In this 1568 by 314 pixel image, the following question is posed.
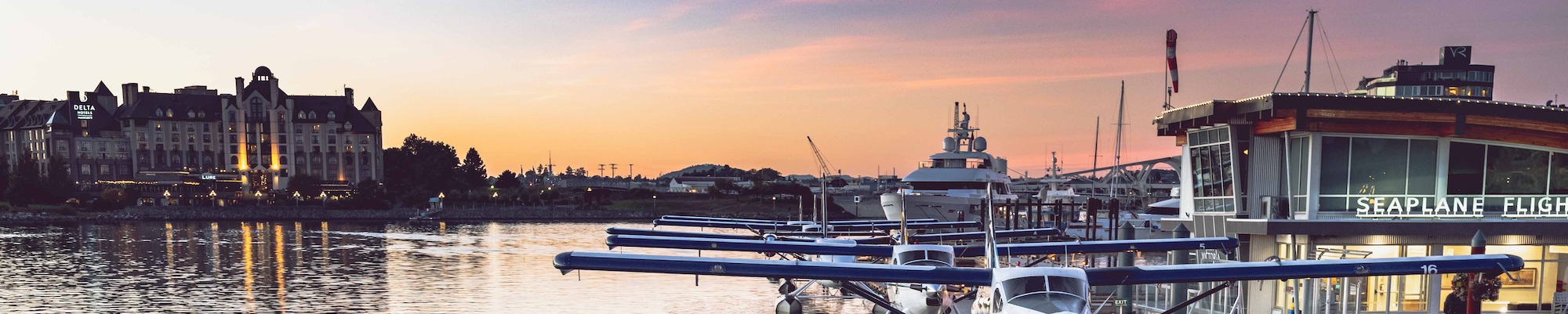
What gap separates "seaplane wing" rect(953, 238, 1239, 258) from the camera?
73.4 feet

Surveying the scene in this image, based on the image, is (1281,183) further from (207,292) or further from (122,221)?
(122,221)

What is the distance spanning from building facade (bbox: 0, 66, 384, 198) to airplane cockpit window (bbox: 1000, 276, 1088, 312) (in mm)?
144833

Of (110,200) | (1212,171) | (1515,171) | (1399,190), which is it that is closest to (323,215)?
(110,200)

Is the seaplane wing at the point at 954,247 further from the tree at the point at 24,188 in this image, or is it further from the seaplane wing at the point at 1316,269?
the tree at the point at 24,188

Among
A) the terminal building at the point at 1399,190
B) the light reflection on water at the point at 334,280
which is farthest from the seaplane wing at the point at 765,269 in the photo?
the light reflection on water at the point at 334,280

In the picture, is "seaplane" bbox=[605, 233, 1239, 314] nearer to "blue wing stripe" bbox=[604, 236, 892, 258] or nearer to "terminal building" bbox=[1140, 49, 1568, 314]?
"blue wing stripe" bbox=[604, 236, 892, 258]

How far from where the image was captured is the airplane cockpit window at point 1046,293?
53.8ft

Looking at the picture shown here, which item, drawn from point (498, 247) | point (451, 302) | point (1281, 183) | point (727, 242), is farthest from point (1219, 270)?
point (498, 247)

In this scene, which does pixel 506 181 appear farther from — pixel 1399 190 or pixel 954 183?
pixel 1399 190

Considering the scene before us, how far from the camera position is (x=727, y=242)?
31.6m

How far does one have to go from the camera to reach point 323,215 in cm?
13300

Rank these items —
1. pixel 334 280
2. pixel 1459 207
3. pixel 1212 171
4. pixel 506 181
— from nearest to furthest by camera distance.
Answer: pixel 1459 207
pixel 1212 171
pixel 334 280
pixel 506 181

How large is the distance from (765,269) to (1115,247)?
11067 mm

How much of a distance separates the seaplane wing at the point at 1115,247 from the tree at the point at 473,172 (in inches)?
5585
